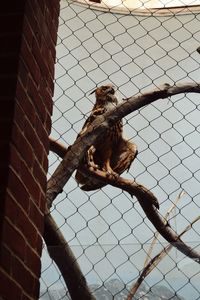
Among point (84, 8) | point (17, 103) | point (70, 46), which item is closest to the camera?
point (17, 103)

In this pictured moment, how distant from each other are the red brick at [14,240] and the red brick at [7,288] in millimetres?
64

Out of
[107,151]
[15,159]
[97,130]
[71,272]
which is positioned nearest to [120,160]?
[107,151]

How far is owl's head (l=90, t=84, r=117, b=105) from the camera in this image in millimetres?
2611

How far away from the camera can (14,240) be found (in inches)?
45.3

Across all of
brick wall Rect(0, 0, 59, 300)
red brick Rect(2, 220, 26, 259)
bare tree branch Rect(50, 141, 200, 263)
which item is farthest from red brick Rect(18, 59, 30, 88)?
bare tree branch Rect(50, 141, 200, 263)

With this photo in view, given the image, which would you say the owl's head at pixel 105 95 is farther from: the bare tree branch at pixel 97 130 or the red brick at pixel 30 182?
the red brick at pixel 30 182

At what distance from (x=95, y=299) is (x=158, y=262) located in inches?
9.4

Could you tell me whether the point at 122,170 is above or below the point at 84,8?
below

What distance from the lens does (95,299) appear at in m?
1.70

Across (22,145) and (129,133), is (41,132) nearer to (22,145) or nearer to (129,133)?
(22,145)

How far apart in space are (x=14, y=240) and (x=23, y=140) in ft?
0.79

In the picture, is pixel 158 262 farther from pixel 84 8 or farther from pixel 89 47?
pixel 89 47

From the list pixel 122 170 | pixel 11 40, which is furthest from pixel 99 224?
pixel 11 40

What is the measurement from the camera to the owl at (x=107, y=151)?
8.13ft
